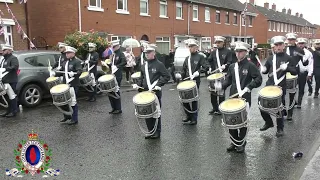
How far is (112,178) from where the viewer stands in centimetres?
491

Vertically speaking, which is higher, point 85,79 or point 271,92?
point 271,92

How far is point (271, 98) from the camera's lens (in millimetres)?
6332

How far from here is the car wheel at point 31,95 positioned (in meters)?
10.1

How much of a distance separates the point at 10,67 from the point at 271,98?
6505 millimetres

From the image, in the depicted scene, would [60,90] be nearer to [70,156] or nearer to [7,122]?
[7,122]

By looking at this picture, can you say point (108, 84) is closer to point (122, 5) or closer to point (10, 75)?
point (10, 75)

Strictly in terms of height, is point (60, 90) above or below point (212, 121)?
above

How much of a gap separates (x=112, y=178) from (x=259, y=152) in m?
2.74

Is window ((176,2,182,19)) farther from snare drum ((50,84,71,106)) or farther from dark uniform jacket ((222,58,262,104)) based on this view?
dark uniform jacket ((222,58,262,104))

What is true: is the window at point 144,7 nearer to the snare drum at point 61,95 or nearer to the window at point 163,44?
the window at point 163,44

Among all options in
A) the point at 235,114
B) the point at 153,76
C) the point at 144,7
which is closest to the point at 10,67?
the point at 153,76

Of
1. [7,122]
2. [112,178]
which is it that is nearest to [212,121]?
[112,178]

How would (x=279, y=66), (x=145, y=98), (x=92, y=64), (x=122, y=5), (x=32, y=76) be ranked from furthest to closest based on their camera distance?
(x=122, y=5) → (x=92, y=64) → (x=32, y=76) → (x=279, y=66) → (x=145, y=98)

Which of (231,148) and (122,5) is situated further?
(122,5)
